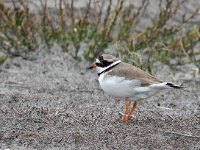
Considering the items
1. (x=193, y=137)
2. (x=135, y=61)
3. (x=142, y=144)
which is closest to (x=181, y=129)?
(x=193, y=137)

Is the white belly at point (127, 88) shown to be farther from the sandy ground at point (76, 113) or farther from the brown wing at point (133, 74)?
the sandy ground at point (76, 113)

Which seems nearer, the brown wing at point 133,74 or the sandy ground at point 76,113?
the sandy ground at point 76,113

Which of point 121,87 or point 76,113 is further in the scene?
point 76,113

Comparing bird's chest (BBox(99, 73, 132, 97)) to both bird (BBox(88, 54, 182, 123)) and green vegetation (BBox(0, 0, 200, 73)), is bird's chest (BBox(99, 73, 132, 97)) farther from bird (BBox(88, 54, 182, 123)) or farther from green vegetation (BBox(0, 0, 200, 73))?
green vegetation (BBox(0, 0, 200, 73))

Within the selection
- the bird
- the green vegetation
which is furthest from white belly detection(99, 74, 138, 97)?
the green vegetation

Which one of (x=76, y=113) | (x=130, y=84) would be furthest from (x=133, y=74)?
(x=76, y=113)

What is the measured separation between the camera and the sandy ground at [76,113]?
4113 mm

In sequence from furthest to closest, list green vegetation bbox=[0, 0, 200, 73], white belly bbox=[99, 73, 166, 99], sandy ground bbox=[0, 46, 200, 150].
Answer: green vegetation bbox=[0, 0, 200, 73]
white belly bbox=[99, 73, 166, 99]
sandy ground bbox=[0, 46, 200, 150]

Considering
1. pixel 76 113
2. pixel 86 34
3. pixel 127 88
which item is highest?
pixel 86 34

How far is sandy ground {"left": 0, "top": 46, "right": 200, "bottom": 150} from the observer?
13.5 feet

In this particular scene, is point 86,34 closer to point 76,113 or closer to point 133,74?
point 76,113

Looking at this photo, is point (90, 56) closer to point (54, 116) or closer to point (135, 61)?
point (135, 61)

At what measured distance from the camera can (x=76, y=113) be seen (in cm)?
473

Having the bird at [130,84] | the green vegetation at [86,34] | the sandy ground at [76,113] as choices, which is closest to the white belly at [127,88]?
the bird at [130,84]
